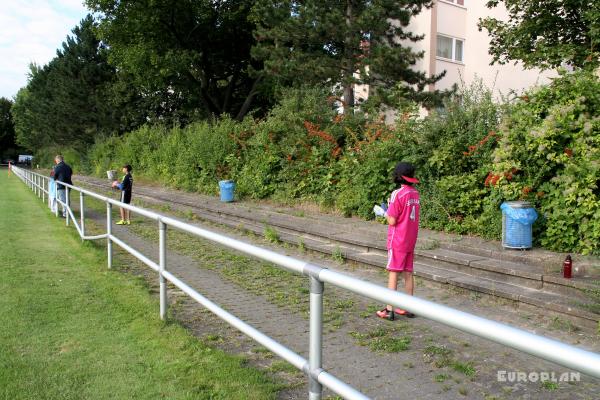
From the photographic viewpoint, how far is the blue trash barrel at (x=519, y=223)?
22.8 feet

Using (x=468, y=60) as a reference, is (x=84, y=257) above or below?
below

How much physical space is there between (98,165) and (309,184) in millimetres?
29354

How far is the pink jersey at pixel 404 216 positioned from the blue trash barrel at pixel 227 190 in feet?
35.9

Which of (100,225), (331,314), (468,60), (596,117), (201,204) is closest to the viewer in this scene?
(331,314)

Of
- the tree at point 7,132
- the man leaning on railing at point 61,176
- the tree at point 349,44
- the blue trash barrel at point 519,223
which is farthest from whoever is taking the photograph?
the tree at point 7,132

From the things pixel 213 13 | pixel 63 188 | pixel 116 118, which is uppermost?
pixel 213 13

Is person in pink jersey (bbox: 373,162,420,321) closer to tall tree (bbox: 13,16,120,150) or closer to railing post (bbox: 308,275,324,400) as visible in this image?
railing post (bbox: 308,275,324,400)

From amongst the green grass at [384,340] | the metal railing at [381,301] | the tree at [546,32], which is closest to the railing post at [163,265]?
the metal railing at [381,301]

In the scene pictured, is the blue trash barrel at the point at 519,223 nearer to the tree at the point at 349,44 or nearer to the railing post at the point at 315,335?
the railing post at the point at 315,335

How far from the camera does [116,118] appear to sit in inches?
1561

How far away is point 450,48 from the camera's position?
1045 inches

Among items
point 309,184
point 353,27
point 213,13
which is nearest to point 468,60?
point 353,27

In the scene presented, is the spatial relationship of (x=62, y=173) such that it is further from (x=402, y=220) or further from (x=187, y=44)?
(x=187, y=44)

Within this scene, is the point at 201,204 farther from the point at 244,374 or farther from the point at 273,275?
the point at 244,374
